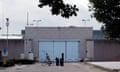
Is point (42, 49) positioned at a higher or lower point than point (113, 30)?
lower

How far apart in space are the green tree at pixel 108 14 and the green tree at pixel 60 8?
77.1ft

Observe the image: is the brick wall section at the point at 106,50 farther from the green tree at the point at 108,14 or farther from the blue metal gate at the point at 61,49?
the green tree at the point at 108,14

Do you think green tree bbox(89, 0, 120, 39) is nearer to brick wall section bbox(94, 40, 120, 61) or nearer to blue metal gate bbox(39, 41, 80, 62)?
brick wall section bbox(94, 40, 120, 61)

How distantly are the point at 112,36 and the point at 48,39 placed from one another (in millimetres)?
45317

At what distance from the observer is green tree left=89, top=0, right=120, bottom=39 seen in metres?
37.7

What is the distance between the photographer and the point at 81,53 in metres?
86.5

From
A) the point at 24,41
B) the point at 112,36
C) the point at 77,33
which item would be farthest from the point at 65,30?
the point at 112,36

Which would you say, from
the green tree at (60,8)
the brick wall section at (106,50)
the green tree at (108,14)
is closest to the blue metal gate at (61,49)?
the brick wall section at (106,50)

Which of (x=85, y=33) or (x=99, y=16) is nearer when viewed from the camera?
(x=99, y=16)

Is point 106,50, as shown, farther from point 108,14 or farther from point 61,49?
point 108,14

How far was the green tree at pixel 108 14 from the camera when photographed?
37719 millimetres

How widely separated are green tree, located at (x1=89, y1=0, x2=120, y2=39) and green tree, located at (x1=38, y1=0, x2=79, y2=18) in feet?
77.1

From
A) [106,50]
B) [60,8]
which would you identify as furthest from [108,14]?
[106,50]

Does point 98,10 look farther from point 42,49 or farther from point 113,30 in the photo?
point 42,49
